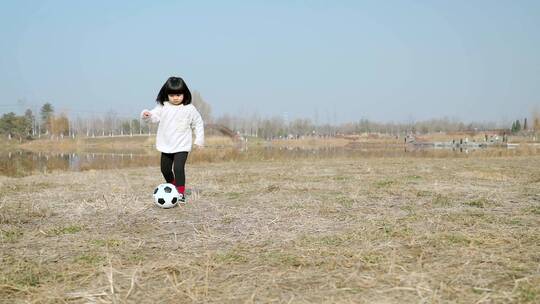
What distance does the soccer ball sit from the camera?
5164mm

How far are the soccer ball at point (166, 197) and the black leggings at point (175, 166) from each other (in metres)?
0.56

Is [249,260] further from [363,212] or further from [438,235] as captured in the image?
[363,212]

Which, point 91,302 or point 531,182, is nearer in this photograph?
point 91,302

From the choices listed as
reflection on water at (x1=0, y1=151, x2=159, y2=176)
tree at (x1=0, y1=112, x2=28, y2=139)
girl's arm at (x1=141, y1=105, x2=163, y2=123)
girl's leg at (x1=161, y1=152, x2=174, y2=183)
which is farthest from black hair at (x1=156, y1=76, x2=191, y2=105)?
tree at (x1=0, y1=112, x2=28, y2=139)

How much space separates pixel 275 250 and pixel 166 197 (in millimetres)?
2349

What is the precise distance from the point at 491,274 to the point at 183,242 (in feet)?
7.18

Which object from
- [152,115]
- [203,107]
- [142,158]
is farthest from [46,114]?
[152,115]

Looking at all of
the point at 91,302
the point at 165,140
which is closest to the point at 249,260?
the point at 91,302

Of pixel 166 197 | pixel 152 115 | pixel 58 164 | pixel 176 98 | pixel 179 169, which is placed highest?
pixel 176 98

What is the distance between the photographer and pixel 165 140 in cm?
580

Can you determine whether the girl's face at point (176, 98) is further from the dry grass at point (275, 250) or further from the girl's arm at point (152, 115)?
the dry grass at point (275, 250)

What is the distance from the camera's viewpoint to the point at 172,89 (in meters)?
5.84

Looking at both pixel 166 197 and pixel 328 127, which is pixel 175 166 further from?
pixel 328 127

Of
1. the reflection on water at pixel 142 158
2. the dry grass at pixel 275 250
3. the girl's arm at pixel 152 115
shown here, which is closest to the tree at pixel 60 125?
the reflection on water at pixel 142 158
